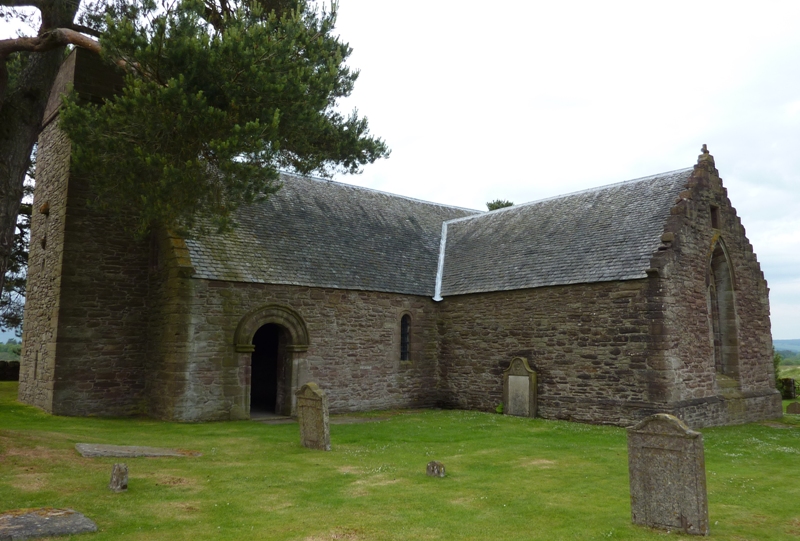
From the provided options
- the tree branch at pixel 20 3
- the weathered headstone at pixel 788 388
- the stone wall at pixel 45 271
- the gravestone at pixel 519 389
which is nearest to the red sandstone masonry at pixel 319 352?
the stone wall at pixel 45 271

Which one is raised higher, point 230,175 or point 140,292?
point 230,175

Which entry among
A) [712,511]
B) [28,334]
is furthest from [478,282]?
[28,334]

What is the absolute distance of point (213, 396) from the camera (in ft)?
55.3

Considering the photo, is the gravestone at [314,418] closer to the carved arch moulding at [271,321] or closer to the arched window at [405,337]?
the carved arch moulding at [271,321]

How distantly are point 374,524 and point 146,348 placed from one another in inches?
515

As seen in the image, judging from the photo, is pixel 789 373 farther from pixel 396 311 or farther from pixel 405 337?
pixel 396 311

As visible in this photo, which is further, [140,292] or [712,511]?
[140,292]

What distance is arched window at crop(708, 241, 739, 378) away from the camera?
62.8ft

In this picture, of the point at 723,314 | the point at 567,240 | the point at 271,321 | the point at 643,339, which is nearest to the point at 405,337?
the point at 271,321

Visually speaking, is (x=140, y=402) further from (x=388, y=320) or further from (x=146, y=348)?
(x=388, y=320)

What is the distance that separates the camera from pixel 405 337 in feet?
71.9

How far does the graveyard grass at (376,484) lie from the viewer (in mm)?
7176

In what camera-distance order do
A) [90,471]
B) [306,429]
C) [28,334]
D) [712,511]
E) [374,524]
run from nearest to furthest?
[374,524]
[712,511]
[90,471]
[306,429]
[28,334]

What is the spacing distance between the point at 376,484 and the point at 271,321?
9.58 m
